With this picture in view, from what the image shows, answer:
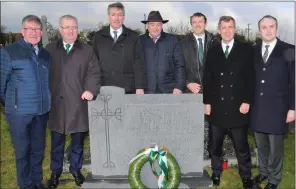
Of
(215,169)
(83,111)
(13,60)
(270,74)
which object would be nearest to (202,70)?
(270,74)

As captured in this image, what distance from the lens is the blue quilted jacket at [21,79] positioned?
455cm

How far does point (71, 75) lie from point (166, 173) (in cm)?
194

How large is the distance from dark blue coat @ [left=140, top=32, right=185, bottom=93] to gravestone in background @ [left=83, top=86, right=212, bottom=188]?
0.35 metres

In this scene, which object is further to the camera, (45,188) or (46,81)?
(45,188)

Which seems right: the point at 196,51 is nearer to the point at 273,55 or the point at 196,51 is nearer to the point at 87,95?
the point at 273,55

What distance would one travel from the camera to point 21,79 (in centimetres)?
460

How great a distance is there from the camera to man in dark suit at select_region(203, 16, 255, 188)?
475 cm

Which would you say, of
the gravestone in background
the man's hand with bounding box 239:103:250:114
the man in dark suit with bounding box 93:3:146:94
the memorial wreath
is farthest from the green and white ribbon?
the man's hand with bounding box 239:103:250:114

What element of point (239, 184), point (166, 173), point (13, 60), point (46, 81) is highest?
point (13, 60)

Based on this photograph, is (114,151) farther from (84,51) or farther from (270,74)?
(270,74)

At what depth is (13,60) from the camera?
4539mm

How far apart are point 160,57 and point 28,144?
2299 millimetres

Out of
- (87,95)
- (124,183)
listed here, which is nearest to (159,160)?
(124,183)

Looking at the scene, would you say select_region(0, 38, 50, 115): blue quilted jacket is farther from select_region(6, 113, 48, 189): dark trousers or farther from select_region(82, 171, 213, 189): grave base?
select_region(82, 171, 213, 189): grave base
